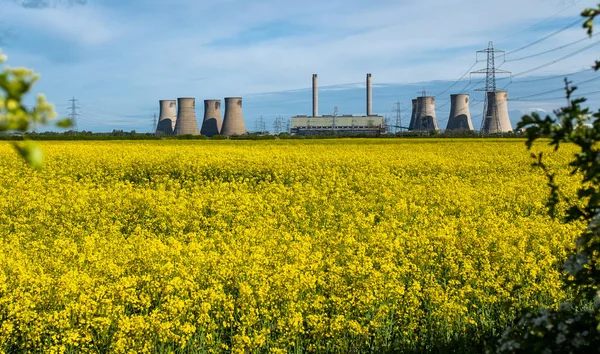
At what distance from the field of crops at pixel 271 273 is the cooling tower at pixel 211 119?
74.4 m

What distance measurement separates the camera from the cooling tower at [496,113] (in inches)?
3017

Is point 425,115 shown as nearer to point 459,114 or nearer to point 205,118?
point 459,114

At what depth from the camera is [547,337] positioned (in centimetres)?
322

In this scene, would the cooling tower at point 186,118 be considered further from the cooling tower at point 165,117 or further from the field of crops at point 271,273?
the field of crops at point 271,273

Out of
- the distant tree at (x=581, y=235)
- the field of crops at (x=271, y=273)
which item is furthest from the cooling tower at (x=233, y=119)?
the distant tree at (x=581, y=235)

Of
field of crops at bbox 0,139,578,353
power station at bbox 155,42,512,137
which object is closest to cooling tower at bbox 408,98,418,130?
power station at bbox 155,42,512,137

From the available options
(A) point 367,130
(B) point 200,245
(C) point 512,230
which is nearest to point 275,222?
(B) point 200,245

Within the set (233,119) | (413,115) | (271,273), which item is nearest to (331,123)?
(413,115)

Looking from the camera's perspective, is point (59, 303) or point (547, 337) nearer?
point (547, 337)

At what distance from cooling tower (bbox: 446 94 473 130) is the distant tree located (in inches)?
3331

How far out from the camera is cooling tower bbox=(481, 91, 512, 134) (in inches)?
3017

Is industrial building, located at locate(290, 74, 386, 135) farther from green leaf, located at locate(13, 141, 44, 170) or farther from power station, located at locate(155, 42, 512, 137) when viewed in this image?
green leaf, located at locate(13, 141, 44, 170)

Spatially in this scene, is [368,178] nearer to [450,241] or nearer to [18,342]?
[450,241]

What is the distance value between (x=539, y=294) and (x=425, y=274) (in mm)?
1291
